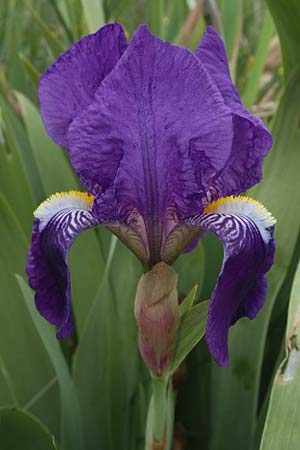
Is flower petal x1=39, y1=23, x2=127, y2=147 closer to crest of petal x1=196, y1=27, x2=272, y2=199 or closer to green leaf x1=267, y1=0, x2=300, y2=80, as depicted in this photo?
crest of petal x1=196, y1=27, x2=272, y2=199

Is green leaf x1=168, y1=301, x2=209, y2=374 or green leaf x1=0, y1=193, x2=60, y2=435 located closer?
green leaf x1=168, y1=301, x2=209, y2=374

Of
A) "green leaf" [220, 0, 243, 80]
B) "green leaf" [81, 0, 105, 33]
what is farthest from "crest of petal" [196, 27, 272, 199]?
"green leaf" [220, 0, 243, 80]

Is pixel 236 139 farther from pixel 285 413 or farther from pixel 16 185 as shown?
pixel 16 185

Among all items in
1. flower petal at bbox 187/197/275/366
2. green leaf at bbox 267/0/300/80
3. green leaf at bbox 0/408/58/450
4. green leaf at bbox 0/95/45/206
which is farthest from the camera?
green leaf at bbox 0/95/45/206

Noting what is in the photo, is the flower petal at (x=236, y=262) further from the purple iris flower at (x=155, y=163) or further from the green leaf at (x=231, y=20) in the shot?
the green leaf at (x=231, y=20)

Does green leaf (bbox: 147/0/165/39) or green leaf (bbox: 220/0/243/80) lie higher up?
green leaf (bbox: 147/0/165/39)

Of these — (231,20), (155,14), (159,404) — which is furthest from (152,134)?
(231,20)

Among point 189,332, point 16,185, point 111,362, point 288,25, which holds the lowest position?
point 111,362
